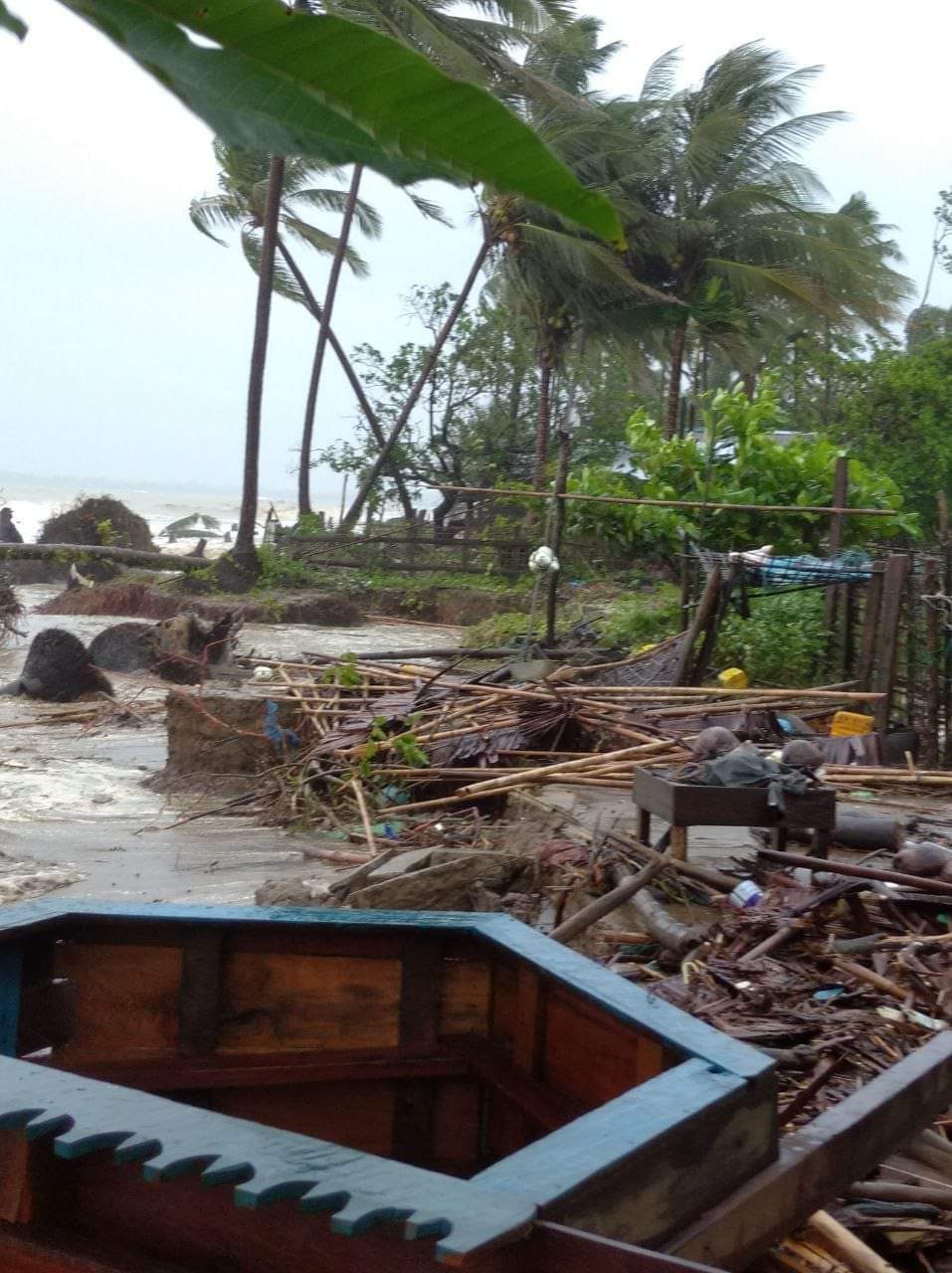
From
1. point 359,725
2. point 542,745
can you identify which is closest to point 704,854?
point 542,745

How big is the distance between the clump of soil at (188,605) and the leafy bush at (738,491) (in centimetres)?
681

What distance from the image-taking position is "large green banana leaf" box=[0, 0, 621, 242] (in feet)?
3.00

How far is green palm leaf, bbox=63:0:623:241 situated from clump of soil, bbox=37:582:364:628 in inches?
785

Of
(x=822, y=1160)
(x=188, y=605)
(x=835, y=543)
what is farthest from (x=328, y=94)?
(x=188, y=605)

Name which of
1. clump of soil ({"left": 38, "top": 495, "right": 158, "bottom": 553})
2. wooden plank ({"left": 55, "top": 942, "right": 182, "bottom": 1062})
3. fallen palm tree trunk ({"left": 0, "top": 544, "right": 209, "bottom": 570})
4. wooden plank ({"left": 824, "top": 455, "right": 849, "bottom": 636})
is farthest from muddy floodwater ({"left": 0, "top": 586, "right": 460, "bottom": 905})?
clump of soil ({"left": 38, "top": 495, "right": 158, "bottom": 553})

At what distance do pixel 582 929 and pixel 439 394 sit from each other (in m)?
25.5

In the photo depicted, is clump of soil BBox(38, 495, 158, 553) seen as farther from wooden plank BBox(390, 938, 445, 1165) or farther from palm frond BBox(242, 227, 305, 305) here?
wooden plank BBox(390, 938, 445, 1165)

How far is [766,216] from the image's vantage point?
27.2 metres

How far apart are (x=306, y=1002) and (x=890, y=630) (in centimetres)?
747

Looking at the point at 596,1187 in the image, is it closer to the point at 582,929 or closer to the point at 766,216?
the point at 582,929

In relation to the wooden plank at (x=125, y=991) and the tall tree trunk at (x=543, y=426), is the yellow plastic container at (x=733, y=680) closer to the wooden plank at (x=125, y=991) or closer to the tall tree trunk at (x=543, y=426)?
the wooden plank at (x=125, y=991)

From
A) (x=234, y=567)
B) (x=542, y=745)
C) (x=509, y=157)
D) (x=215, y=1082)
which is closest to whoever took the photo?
(x=509, y=157)

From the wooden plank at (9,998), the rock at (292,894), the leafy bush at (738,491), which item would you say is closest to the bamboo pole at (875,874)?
the rock at (292,894)

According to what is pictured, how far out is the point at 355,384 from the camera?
1121 inches
